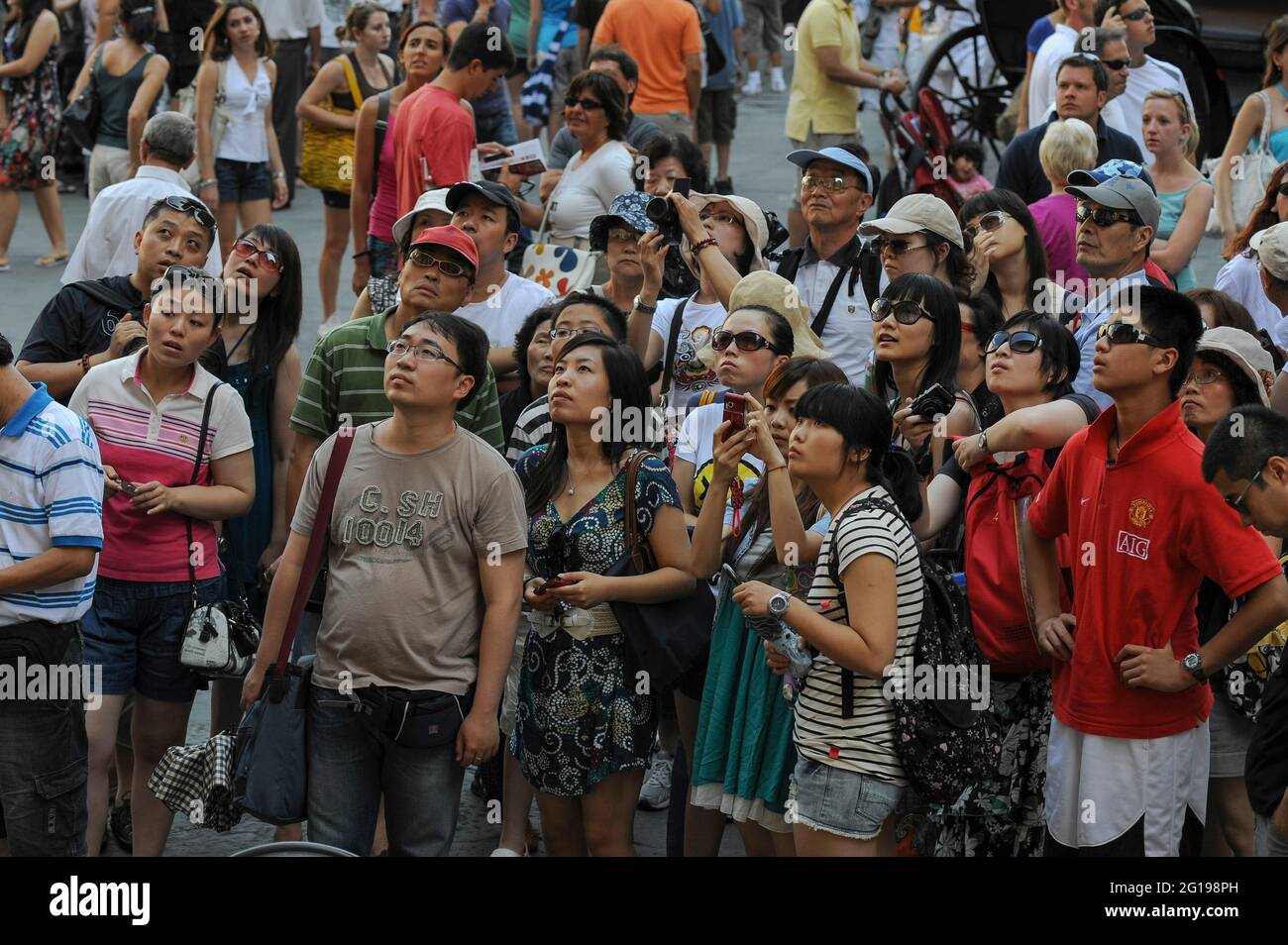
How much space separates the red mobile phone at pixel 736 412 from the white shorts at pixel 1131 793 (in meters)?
1.20

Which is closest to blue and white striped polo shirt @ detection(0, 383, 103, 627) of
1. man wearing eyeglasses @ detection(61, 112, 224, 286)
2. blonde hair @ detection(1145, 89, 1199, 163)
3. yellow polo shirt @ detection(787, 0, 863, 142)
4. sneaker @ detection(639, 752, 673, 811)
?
man wearing eyeglasses @ detection(61, 112, 224, 286)

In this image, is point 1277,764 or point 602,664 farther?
point 602,664

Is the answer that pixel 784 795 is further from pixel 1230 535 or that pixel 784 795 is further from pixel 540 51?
pixel 540 51

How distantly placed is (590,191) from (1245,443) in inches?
179

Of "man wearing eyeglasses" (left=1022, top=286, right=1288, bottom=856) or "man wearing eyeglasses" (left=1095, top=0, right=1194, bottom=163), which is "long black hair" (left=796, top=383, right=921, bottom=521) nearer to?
"man wearing eyeglasses" (left=1022, top=286, right=1288, bottom=856)

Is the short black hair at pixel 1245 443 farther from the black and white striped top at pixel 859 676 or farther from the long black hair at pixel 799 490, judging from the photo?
the long black hair at pixel 799 490

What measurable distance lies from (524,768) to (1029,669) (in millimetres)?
→ 1483

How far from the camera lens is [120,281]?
5926 millimetres

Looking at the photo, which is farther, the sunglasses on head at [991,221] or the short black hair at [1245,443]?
the sunglasses on head at [991,221]

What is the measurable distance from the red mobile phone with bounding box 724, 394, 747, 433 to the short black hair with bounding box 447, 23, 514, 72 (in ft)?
13.1

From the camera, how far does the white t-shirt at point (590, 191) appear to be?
26.1 ft

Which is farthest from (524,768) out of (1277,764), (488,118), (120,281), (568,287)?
(488,118)

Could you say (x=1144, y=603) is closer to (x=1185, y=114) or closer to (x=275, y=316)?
(x=275, y=316)

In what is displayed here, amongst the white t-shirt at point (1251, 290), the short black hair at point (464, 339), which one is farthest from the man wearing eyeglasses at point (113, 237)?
the white t-shirt at point (1251, 290)
